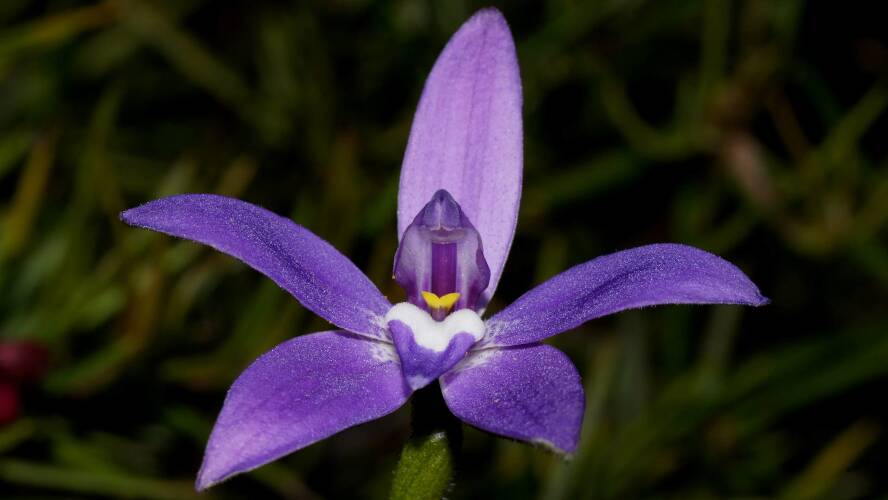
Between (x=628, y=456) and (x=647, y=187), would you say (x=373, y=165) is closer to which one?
(x=647, y=187)

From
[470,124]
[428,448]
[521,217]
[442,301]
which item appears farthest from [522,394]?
[521,217]

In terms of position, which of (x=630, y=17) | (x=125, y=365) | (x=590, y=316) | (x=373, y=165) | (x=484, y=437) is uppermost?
(x=630, y=17)

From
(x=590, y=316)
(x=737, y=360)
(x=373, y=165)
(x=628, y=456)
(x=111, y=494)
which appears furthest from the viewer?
(x=737, y=360)

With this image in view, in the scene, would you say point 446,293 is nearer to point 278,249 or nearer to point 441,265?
point 441,265

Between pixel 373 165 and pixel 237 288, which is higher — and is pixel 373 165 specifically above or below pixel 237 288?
above

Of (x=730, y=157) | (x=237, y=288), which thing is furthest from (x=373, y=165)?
(x=730, y=157)

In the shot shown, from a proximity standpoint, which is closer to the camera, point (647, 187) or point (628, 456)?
point (628, 456)
